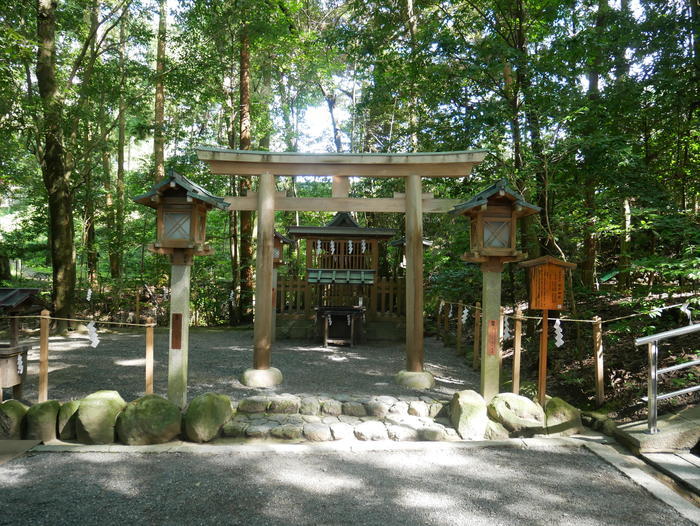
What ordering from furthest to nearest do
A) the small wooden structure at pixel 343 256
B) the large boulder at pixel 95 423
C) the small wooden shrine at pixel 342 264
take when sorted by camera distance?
the small wooden structure at pixel 343 256 → the small wooden shrine at pixel 342 264 → the large boulder at pixel 95 423

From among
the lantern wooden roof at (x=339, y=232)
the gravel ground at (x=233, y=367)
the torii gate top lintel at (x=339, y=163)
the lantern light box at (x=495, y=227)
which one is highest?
the torii gate top lintel at (x=339, y=163)

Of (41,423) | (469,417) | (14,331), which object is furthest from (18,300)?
(469,417)

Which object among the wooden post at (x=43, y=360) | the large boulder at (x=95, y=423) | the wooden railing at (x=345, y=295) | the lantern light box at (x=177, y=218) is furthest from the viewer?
the wooden railing at (x=345, y=295)

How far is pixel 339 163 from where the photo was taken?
22.6ft

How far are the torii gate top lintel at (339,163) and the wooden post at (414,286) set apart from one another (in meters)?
0.55

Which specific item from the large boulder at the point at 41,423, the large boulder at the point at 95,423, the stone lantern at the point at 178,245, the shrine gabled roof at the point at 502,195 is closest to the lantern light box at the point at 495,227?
the shrine gabled roof at the point at 502,195

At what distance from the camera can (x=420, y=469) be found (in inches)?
160

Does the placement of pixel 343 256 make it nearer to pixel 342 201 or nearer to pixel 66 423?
pixel 342 201

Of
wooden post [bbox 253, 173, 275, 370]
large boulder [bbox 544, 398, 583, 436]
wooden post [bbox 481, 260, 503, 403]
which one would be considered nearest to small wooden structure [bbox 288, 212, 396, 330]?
wooden post [bbox 253, 173, 275, 370]

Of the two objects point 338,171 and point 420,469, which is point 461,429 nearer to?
point 420,469

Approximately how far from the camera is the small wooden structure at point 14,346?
16.8 ft

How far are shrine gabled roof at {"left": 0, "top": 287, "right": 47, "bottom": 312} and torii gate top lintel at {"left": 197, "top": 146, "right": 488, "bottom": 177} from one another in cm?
306

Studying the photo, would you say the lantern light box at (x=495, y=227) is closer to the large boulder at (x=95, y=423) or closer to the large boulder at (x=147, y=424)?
the large boulder at (x=147, y=424)

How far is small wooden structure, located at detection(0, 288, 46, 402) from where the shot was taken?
5.12 m
